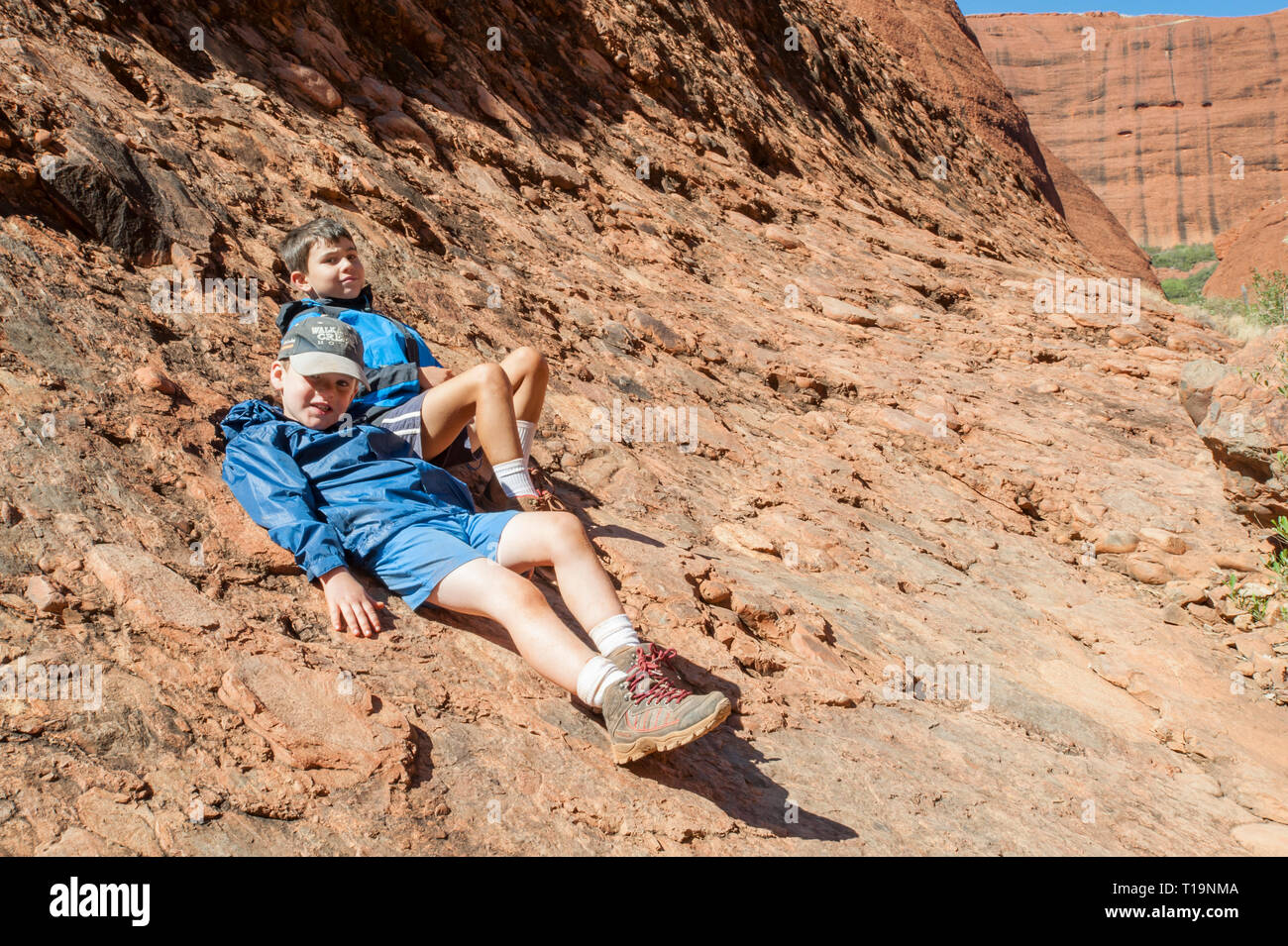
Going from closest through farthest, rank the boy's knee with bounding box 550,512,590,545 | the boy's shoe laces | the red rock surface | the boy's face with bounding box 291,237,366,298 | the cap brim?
1. the boy's shoe laces
2. the boy's knee with bounding box 550,512,590,545
3. the cap brim
4. the boy's face with bounding box 291,237,366,298
5. the red rock surface

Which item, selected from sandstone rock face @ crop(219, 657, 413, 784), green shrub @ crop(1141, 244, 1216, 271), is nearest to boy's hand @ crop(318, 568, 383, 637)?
sandstone rock face @ crop(219, 657, 413, 784)

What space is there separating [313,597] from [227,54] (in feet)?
17.9

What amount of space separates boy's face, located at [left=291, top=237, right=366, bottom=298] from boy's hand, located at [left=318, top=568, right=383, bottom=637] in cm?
148

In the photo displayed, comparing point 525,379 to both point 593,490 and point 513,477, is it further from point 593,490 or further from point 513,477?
point 593,490

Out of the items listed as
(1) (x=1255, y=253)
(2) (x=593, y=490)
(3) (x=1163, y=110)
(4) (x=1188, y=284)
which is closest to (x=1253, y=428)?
(2) (x=593, y=490)

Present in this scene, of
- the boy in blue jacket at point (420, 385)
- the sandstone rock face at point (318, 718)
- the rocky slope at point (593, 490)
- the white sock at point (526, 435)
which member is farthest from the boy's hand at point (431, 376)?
the sandstone rock face at point (318, 718)

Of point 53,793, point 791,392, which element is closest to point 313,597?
point 53,793

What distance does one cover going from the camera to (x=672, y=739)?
2545mm

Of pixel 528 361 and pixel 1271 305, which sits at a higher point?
pixel 1271 305

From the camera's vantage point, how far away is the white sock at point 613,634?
2.76m

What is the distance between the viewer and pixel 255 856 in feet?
7.00

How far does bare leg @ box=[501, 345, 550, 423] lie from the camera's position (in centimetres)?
378

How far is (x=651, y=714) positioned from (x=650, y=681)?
10 centimetres

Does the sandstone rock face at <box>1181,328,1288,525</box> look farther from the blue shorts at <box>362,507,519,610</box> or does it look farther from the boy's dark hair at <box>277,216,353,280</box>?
the boy's dark hair at <box>277,216,353,280</box>
